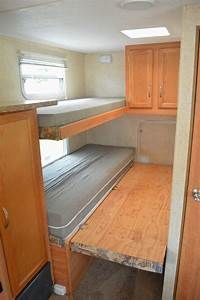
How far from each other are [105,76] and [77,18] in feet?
7.08

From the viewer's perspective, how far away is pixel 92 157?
3.54 m

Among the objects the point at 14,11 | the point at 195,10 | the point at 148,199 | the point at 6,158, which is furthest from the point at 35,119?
the point at 148,199

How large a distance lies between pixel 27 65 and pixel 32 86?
23 cm

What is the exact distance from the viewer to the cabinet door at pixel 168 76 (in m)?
2.96

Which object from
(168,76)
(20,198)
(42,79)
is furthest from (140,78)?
(20,198)

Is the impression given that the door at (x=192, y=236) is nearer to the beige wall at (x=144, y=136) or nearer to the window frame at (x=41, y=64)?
the window frame at (x=41, y=64)

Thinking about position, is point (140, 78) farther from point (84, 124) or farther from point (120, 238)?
point (120, 238)

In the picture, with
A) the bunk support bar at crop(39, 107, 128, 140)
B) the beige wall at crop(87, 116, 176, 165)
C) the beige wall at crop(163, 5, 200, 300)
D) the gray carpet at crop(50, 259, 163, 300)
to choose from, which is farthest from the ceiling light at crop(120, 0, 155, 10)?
the beige wall at crop(87, 116, 176, 165)

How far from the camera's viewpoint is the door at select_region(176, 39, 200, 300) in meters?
1.58

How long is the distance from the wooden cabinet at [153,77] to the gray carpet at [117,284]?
200 cm

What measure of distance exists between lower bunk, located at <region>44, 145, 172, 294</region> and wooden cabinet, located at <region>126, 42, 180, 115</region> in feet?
3.68

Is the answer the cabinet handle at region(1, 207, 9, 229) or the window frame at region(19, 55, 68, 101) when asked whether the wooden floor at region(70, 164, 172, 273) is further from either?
the window frame at region(19, 55, 68, 101)

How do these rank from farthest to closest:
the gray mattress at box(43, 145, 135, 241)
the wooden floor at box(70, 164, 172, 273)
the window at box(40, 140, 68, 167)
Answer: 1. the window at box(40, 140, 68, 167)
2. the gray mattress at box(43, 145, 135, 241)
3. the wooden floor at box(70, 164, 172, 273)

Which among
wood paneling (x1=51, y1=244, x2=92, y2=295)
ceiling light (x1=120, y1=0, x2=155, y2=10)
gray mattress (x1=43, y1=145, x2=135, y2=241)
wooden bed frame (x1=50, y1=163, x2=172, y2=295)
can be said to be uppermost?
ceiling light (x1=120, y1=0, x2=155, y2=10)
